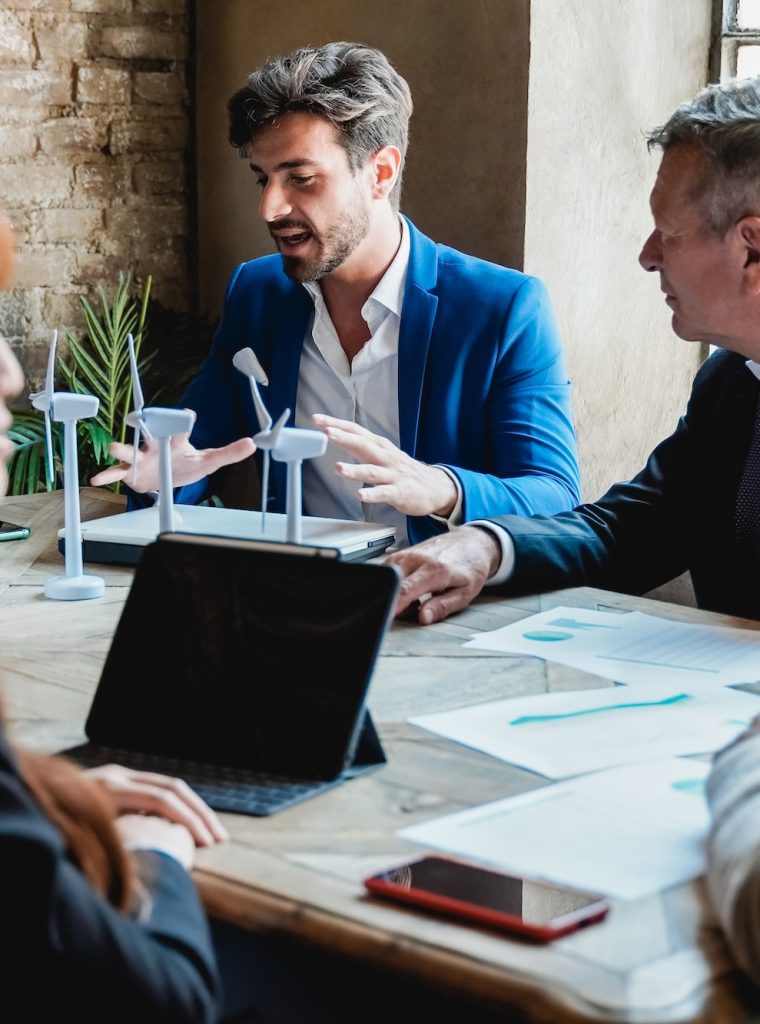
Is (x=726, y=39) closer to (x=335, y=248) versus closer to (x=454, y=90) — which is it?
(x=454, y=90)

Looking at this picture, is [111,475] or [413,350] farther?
[413,350]

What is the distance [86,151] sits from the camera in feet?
14.9

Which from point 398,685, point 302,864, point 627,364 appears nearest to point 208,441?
point 627,364

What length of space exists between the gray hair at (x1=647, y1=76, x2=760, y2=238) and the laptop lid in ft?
4.20

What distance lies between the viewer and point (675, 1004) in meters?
1.00

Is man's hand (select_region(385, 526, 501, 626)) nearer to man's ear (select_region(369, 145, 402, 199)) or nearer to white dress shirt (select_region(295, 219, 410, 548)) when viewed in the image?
white dress shirt (select_region(295, 219, 410, 548))

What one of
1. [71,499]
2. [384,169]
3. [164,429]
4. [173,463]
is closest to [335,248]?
[384,169]

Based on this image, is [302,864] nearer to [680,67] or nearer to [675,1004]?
[675,1004]

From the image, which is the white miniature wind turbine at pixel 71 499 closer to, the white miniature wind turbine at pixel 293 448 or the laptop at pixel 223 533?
A: the laptop at pixel 223 533

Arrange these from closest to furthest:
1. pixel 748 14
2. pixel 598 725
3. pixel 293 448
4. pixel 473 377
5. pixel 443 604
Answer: pixel 598 725 → pixel 293 448 → pixel 443 604 → pixel 473 377 → pixel 748 14

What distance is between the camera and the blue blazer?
9.76 feet

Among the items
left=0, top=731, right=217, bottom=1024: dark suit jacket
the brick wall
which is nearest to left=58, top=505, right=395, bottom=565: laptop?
left=0, top=731, right=217, bottom=1024: dark suit jacket

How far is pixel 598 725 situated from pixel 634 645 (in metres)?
0.38

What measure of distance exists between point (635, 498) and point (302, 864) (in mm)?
1529
